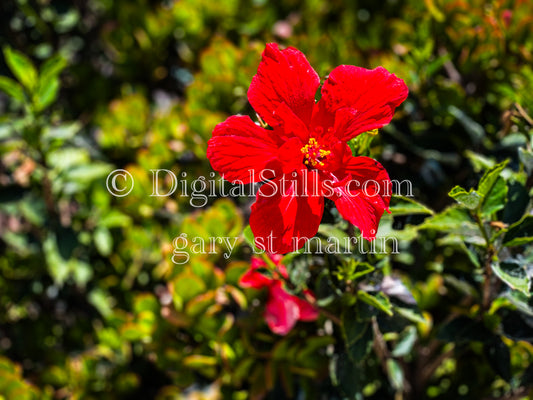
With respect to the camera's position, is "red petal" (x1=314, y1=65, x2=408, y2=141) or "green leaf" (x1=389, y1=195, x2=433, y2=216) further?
"green leaf" (x1=389, y1=195, x2=433, y2=216)

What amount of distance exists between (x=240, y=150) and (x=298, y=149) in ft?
0.30

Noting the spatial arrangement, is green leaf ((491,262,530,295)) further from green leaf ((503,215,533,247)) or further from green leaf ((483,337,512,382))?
green leaf ((483,337,512,382))

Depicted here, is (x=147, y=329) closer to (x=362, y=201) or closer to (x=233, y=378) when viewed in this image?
(x=233, y=378)

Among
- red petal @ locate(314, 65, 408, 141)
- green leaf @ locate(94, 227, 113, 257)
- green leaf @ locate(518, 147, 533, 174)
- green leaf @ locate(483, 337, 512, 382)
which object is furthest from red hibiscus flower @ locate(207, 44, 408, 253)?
green leaf @ locate(94, 227, 113, 257)

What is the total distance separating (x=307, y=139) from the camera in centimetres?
86

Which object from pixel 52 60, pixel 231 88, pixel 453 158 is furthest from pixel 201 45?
pixel 453 158

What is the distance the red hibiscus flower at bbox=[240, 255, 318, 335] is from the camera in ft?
3.76

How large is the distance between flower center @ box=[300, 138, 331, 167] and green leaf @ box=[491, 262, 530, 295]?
0.40 metres

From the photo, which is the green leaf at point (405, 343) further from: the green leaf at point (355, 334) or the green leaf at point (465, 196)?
the green leaf at point (465, 196)

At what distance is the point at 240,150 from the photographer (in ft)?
2.66

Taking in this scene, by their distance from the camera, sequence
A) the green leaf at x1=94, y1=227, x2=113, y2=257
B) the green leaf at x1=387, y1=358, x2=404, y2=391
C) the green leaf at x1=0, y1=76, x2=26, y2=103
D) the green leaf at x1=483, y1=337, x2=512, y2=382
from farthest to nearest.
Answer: the green leaf at x1=94, y1=227, x2=113, y2=257 → the green leaf at x1=0, y1=76, x2=26, y2=103 → the green leaf at x1=387, y1=358, x2=404, y2=391 → the green leaf at x1=483, y1=337, x2=512, y2=382

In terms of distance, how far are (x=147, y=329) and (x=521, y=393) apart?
0.93 m

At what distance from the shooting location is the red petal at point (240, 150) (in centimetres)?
81

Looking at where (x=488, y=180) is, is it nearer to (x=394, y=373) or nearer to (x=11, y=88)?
(x=394, y=373)
